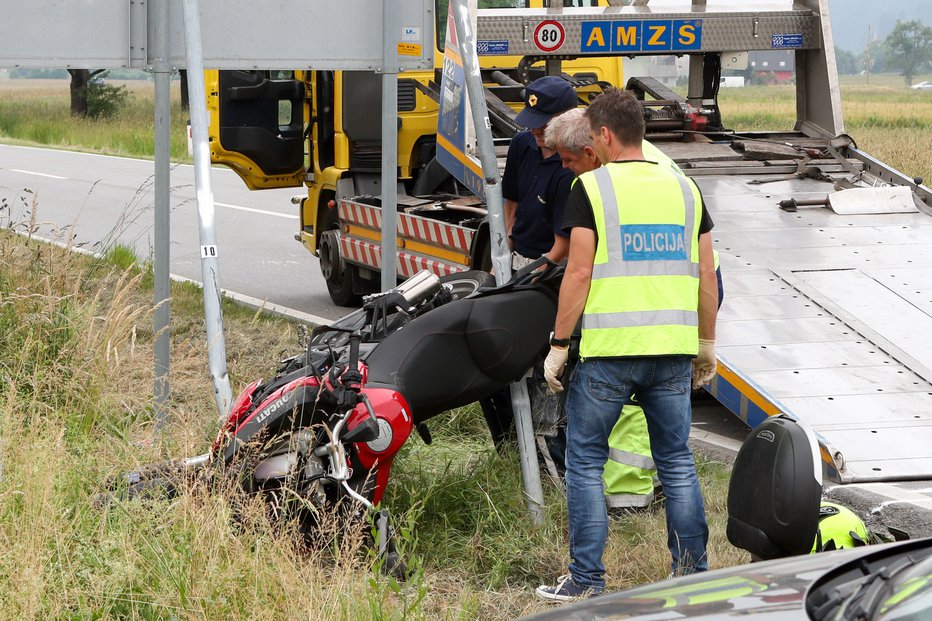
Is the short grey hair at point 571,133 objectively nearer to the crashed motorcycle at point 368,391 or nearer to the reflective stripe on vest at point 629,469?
the crashed motorcycle at point 368,391

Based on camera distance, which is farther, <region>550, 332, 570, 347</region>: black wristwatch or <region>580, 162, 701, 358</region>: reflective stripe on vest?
<region>550, 332, 570, 347</region>: black wristwatch

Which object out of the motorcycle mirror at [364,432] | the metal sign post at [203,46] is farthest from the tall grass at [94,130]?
the motorcycle mirror at [364,432]

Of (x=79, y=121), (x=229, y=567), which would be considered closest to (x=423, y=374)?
(x=229, y=567)

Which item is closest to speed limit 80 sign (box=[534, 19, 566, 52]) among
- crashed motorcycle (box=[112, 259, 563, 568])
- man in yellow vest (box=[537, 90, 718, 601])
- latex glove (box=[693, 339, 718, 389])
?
crashed motorcycle (box=[112, 259, 563, 568])

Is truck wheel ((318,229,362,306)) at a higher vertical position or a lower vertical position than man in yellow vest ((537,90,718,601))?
lower

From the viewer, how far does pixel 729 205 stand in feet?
27.1

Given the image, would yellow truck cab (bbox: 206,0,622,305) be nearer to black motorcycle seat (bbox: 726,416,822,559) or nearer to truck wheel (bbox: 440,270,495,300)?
truck wheel (bbox: 440,270,495,300)

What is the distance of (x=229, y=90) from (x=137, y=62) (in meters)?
5.04

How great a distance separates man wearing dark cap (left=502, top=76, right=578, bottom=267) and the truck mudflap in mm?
2745

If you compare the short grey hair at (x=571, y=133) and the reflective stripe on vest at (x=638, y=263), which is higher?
the short grey hair at (x=571, y=133)

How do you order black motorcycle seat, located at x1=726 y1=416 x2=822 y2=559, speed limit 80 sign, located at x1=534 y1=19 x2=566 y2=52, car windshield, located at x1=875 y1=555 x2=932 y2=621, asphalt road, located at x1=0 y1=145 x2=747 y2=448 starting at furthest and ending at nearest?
speed limit 80 sign, located at x1=534 y1=19 x2=566 y2=52 → asphalt road, located at x1=0 y1=145 x2=747 y2=448 → black motorcycle seat, located at x1=726 y1=416 x2=822 y2=559 → car windshield, located at x1=875 y1=555 x2=932 y2=621

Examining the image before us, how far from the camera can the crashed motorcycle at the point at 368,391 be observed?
4.47 meters

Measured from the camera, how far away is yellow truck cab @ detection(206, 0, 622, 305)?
1045 cm

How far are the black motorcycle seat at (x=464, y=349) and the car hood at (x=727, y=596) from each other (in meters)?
2.11
